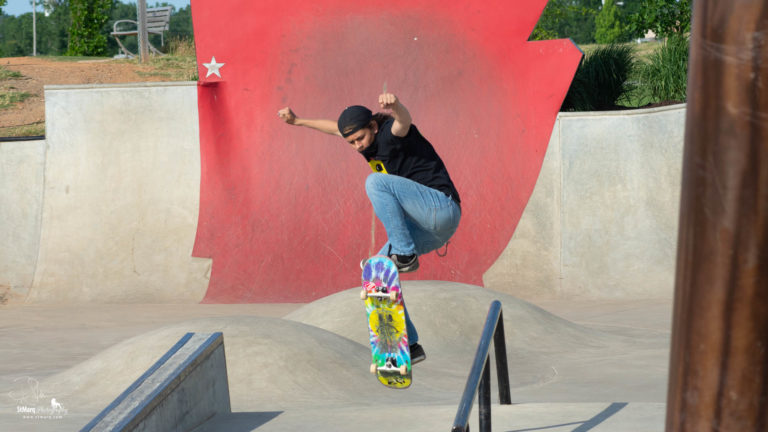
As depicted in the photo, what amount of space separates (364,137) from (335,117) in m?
8.17

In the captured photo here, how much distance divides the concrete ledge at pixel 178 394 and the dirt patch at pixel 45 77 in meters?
15.9

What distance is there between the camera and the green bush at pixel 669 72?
16.5 metres

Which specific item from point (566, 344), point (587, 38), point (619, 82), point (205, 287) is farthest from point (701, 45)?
point (587, 38)

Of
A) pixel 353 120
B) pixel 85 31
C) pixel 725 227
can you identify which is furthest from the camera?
pixel 85 31

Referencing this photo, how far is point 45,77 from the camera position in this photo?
21734 mm

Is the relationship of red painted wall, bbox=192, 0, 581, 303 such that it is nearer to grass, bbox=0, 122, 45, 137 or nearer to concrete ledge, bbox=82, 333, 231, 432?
concrete ledge, bbox=82, 333, 231, 432

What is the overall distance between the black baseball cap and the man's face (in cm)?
3

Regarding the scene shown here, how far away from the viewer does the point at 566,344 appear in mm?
8547

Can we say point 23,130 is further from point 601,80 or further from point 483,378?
point 483,378

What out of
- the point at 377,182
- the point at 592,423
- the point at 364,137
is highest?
the point at 364,137

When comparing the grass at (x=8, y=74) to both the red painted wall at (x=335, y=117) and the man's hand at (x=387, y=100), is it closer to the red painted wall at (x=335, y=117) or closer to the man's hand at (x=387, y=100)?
the red painted wall at (x=335, y=117)

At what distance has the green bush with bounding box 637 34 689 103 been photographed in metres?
16.5

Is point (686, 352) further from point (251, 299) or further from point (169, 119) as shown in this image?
point (169, 119)
